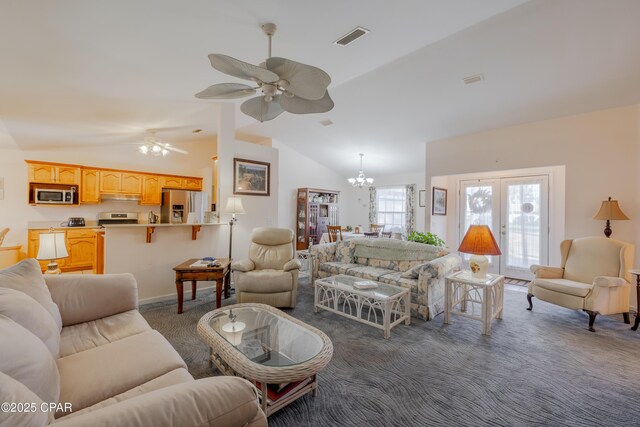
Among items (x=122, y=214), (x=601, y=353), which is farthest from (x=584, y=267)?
(x=122, y=214)

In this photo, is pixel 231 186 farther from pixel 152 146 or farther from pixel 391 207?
pixel 391 207

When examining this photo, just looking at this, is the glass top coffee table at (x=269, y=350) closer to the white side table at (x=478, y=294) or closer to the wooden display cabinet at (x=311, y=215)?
the white side table at (x=478, y=294)

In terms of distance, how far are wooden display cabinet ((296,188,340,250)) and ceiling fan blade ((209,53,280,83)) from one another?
518 centimetres

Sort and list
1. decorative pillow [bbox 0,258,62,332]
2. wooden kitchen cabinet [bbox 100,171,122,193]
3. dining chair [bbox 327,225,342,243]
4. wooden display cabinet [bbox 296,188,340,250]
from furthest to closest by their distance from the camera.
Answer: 1. wooden display cabinet [bbox 296,188,340,250]
2. dining chair [bbox 327,225,342,243]
3. wooden kitchen cabinet [bbox 100,171,122,193]
4. decorative pillow [bbox 0,258,62,332]

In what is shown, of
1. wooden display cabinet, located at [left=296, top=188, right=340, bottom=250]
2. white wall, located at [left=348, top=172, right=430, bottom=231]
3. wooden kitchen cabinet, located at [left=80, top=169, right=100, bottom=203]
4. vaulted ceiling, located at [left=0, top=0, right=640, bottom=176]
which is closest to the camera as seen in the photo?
vaulted ceiling, located at [left=0, top=0, right=640, bottom=176]

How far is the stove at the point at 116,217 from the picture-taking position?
18.7 feet

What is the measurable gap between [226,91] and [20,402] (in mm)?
2074

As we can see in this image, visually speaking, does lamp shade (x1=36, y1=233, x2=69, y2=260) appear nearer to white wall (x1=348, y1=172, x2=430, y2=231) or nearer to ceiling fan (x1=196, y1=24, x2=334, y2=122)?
ceiling fan (x1=196, y1=24, x2=334, y2=122)

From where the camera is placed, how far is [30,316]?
53.1 inches

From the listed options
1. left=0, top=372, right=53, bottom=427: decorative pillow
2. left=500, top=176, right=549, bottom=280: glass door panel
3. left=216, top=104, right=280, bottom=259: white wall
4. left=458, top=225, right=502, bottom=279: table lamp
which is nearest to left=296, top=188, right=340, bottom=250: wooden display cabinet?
left=216, top=104, right=280, bottom=259: white wall

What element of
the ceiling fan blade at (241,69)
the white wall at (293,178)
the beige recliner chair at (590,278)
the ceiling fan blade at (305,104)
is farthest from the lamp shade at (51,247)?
the beige recliner chair at (590,278)

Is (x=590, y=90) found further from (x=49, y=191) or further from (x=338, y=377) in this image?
(x=49, y=191)

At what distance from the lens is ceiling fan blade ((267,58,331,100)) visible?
68.5 inches

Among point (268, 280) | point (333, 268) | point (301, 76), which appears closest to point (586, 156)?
point (333, 268)
